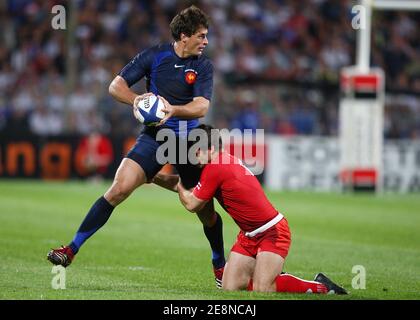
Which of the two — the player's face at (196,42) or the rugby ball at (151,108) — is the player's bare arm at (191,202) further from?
the player's face at (196,42)

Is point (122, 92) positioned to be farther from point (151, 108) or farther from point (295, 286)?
point (295, 286)

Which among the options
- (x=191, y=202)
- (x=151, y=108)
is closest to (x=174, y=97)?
(x=151, y=108)

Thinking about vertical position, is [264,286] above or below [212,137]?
below

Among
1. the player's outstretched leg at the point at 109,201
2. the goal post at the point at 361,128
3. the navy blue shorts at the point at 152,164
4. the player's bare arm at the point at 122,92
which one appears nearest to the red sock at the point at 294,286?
the navy blue shorts at the point at 152,164

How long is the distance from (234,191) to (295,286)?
3.16 feet

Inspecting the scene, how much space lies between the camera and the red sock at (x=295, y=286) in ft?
26.2

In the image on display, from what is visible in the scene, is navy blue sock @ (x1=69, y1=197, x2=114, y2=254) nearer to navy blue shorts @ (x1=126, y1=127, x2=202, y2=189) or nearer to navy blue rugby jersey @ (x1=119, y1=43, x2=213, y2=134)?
navy blue shorts @ (x1=126, y1=127, x2=202, y2=189)

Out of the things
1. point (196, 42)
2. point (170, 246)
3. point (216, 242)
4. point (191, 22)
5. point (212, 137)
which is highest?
point (191, 22)

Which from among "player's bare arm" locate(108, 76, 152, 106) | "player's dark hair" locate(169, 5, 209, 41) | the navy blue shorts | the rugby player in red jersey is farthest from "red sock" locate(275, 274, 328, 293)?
"player's dark hair" locate(169, 5, 209, 41)

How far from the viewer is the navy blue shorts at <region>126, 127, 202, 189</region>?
8492 mm

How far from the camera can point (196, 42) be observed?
874 centimetres

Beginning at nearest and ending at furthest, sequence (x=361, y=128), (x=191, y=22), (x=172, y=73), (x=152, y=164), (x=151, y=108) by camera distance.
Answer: (x=151, y=108) → (x=152, y=164) → (x=191, y=22) → (x=172, y=73) → (x=361, y=128)
